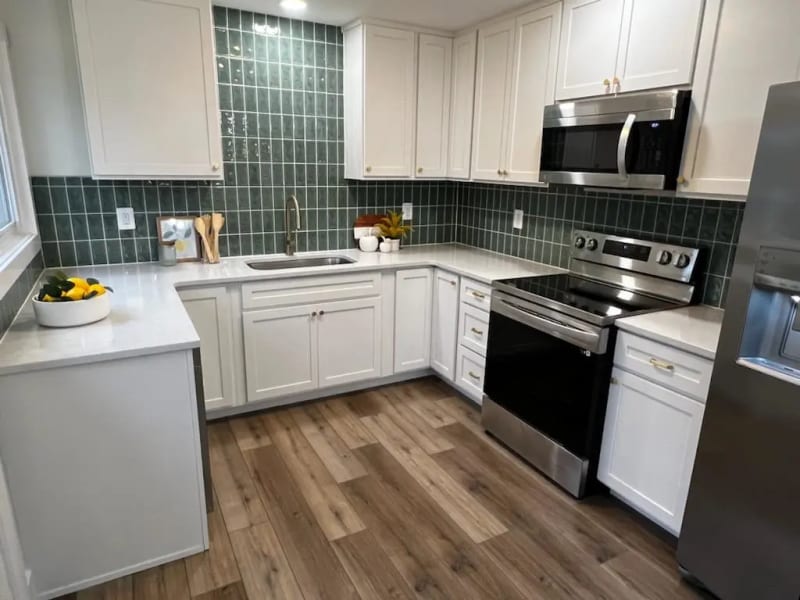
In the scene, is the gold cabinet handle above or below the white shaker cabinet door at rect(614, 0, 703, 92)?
below

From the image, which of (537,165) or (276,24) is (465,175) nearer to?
(537,165)

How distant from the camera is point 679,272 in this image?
2.37 meters

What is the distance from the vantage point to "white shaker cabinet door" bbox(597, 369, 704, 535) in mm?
1917

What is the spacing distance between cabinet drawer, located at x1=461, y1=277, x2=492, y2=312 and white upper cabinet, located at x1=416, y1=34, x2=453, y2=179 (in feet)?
2.88

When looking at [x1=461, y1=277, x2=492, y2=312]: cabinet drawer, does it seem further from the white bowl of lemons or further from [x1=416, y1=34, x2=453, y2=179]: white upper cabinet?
the white bowl of lemons

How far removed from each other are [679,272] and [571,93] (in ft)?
3.37

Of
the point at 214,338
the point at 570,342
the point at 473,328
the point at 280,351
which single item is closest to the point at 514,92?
the point at 473,328

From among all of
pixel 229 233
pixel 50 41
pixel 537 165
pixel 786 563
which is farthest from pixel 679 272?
pixel 50 41

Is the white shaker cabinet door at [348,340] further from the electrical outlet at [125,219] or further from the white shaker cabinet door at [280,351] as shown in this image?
the electrical outlet at [125,219]

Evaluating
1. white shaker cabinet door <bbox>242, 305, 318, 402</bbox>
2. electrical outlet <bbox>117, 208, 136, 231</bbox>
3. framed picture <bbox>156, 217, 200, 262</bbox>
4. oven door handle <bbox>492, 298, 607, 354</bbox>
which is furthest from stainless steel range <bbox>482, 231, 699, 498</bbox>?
electrical outlet <bbox>117, 208, 136, 231</bbox>

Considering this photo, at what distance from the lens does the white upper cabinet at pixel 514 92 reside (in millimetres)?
2666

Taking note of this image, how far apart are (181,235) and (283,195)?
68 centimetres

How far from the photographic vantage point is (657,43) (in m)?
A: 2.11

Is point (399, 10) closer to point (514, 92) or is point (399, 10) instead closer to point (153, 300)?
point (514, 92)
